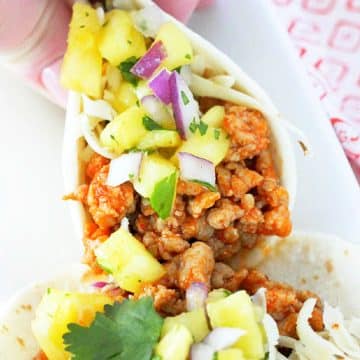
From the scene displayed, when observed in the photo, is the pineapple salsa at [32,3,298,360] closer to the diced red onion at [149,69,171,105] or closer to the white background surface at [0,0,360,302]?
the diced red onion at [149,69,171,105]

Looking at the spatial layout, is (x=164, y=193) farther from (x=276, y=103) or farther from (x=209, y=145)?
(x=276, y=103)

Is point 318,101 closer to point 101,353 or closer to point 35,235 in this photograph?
point 35,235

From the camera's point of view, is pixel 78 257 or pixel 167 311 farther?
pixel 78 257

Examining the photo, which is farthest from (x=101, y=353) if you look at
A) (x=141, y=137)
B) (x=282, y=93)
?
(x=282, y=93)

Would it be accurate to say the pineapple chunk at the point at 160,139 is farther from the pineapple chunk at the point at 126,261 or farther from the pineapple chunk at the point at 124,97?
the pineapple chunk at the point at 126,261

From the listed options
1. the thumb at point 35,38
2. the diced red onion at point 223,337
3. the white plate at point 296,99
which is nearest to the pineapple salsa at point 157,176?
the diced red onion at point 223,337

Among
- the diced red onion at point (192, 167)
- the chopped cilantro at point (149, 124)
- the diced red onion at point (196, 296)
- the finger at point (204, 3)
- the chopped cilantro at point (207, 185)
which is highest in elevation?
the finger at point (204, 3)

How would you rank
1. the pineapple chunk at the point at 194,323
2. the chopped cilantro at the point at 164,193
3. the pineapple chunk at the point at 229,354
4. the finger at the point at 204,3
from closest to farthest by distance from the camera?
1. the pineapple chunk at the point at 229,354
2. the pineapple chunk at the point at 194,323
3. the chopped cilantro at the point at 164,193
4. the finger at the point at 204,3
